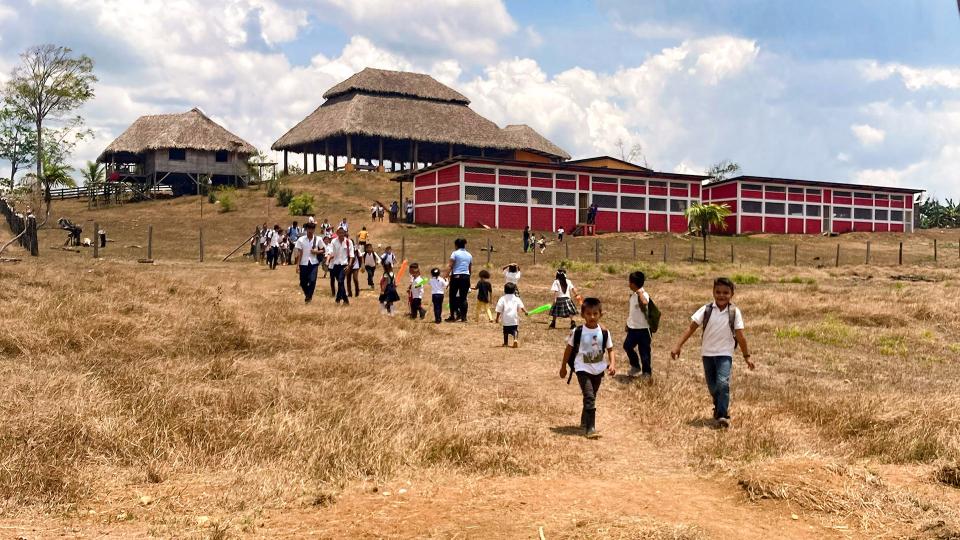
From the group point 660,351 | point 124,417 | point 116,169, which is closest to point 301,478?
point 124,417

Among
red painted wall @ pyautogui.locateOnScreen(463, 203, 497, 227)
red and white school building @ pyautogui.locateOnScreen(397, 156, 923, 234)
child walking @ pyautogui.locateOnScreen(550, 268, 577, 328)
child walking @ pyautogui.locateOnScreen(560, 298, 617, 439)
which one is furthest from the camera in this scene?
red and white school building @ pyautogui.locateOnScreen(397, 156, 923, 234)

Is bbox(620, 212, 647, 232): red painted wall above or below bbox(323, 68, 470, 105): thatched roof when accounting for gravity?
below

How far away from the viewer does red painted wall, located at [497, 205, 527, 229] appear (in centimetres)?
4141

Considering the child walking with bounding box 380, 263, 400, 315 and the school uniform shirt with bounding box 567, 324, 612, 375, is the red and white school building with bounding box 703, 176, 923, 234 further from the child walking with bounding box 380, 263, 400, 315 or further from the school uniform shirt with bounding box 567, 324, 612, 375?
the school uniform shirt with bounding box 567, 324, 612, 375

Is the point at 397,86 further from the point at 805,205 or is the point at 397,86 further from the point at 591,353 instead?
the point at 591,353

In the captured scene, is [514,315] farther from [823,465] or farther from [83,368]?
[823,465]

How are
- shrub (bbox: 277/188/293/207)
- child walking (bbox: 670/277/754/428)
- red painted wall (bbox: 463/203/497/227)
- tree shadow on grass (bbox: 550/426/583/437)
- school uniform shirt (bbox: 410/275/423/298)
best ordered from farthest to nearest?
1. shrub (bbox: 277/188/293/207)
2. red painted wall (bbox: 463/203/497/227)
3. school uniform shirt (bbox: 410/275/423/298)
4. child walking (bbox: 670/277/754/428)
5. tree shadow on grass (bbox: 550/426/583/437)

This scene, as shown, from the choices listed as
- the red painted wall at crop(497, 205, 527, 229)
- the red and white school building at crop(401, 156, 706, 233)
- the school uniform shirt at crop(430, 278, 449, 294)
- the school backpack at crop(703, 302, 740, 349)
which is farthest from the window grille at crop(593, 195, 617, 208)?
the school backpack at crop(703, 302, 740, 349)

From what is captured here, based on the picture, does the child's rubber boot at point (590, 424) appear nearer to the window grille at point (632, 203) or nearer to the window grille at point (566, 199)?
the window grille at point (566, 199)

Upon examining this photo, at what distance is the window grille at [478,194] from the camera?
133 ft

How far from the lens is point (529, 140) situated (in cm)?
5844

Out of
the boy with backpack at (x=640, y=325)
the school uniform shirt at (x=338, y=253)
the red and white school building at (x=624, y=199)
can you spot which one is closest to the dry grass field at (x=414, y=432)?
the boy with backpack at (x=640, y=325)

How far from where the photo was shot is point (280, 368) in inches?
344

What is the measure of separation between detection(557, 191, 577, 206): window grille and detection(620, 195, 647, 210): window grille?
3.07m
